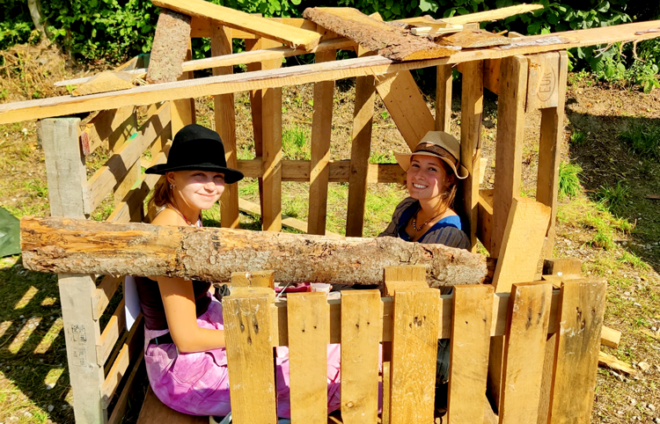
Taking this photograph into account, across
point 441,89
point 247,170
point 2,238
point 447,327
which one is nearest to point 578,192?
point 441,89

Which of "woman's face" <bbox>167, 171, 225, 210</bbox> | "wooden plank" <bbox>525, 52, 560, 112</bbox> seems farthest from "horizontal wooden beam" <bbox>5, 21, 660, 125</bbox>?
"woman's face" <bbox>167, 171, 225, 210</bbox>

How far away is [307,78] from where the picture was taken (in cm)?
293

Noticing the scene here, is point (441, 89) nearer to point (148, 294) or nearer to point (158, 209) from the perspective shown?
point (158, 209)

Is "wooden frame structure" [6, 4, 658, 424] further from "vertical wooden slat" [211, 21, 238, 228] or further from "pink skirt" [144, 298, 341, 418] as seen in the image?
"pink skirt" [144, 298, 341, 418]

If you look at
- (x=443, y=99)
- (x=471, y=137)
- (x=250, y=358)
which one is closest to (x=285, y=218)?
(x=443, y=99)

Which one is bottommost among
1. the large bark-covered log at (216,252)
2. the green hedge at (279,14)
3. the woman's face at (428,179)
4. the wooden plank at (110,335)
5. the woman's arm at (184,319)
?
the wooden plank at (110,335)

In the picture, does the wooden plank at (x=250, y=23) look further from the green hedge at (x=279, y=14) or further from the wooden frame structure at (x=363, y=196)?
the green hedge at (x=279, y=14)

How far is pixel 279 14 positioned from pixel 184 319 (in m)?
6.01

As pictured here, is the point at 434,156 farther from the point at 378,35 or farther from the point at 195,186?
the point at 195,186

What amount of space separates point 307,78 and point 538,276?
5.21 ft

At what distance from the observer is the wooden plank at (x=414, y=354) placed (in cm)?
221

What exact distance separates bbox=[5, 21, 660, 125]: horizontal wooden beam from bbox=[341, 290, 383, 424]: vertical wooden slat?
118 cm

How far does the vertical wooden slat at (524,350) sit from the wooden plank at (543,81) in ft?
3.92

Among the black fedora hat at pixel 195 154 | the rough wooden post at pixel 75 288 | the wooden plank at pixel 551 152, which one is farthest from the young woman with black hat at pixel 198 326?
→ the wooden plank at pixel 551 152
